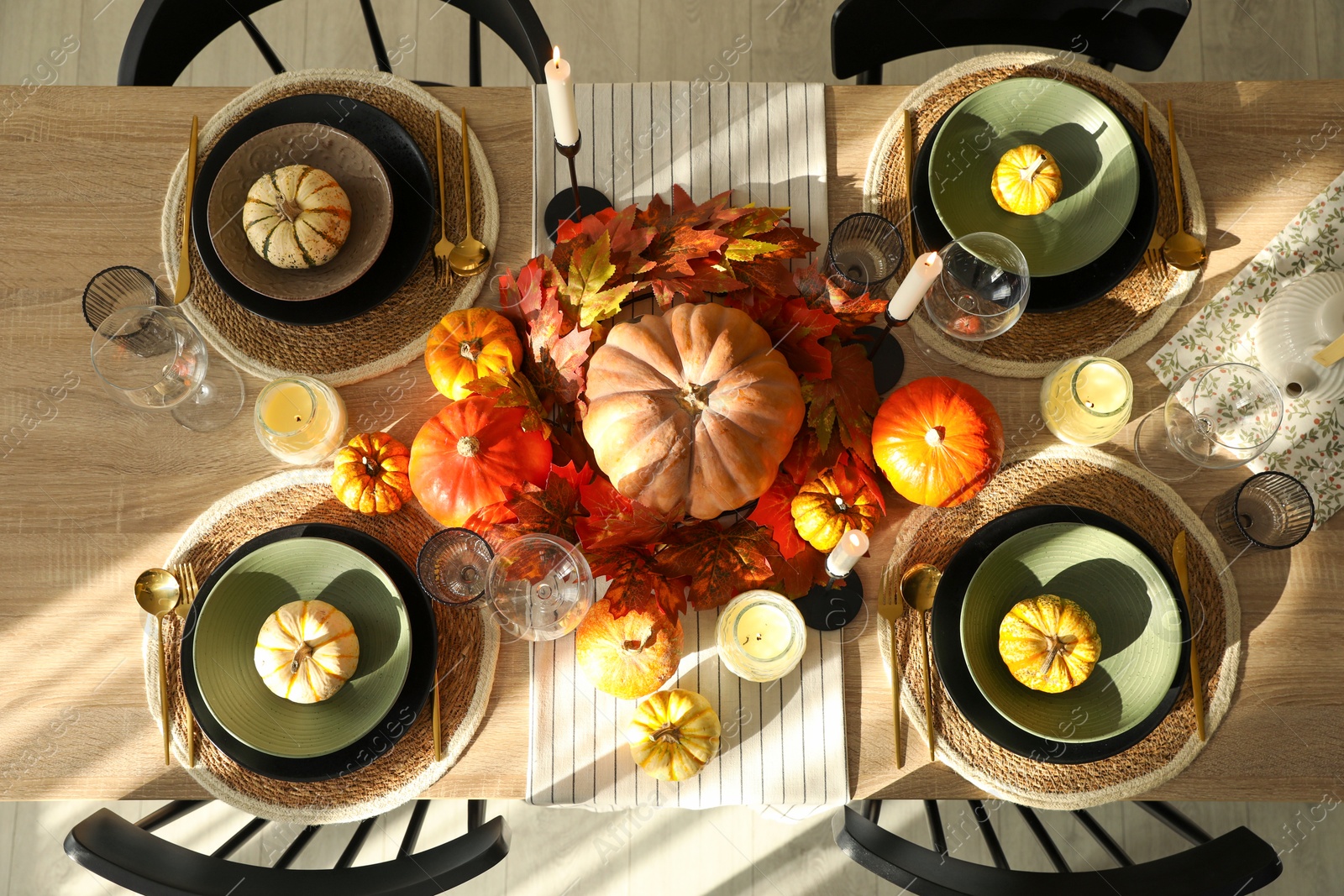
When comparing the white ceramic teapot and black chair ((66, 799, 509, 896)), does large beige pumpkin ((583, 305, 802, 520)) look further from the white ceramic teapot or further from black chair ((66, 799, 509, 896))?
the white ceramic teapot

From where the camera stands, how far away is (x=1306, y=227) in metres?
1.49

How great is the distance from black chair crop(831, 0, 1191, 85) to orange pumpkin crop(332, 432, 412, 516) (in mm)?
1080

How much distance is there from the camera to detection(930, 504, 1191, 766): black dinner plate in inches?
51.7

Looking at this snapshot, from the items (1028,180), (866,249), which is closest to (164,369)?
(866,249)

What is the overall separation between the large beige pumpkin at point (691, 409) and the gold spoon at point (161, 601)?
751mm

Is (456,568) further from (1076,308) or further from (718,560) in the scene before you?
(1076,308)

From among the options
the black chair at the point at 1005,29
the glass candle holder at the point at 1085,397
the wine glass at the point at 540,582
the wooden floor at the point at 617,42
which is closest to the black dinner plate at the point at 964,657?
the glass candle holder at the point at 1085,397

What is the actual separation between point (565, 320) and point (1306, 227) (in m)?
1.28

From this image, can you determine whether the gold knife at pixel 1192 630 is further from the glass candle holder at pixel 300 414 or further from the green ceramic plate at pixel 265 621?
the glass candle holder at pixel 300 414

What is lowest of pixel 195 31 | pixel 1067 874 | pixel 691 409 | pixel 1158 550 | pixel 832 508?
pixel 1067 874

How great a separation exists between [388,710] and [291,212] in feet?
2.62

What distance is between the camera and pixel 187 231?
148 centimetres

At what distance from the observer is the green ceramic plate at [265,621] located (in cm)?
132

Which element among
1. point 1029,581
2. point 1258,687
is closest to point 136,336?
point 1029,581
